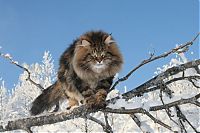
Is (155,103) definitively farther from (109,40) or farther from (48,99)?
(48,99)

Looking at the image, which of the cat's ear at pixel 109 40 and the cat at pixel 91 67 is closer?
the cat at pixel 91 67

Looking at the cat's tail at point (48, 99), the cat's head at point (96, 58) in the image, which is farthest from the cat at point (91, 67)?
the cat's tail at point (48, 99)

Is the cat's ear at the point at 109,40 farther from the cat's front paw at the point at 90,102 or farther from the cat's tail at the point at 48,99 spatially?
the cat's tail at the point at 48,99

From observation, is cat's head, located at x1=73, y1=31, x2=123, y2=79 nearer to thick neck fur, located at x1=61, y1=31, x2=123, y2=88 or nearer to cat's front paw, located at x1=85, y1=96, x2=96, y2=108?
thick neck fur, located at x1=61, y1=31, x2=123, y2=88

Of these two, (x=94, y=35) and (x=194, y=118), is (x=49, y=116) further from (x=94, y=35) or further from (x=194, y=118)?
(x=194, y=118)

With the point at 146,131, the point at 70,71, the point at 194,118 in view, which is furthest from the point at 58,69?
the point at 194,118

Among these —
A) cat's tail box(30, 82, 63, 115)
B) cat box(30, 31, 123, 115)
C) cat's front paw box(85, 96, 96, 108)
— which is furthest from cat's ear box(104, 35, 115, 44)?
cat's tail box(30, 82, 63, 115)

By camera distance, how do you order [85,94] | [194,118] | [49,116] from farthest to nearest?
1. [194,118]
2. [85,94]
3. [49,116]

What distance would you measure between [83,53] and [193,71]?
1923 mm

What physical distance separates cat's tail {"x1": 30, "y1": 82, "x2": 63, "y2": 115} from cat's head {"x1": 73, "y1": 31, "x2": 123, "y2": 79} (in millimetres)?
1124

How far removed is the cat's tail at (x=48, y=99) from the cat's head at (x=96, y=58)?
1124mm

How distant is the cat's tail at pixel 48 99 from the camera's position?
22.5ft

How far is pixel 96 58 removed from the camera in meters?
5.98

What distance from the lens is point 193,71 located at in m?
5.06
